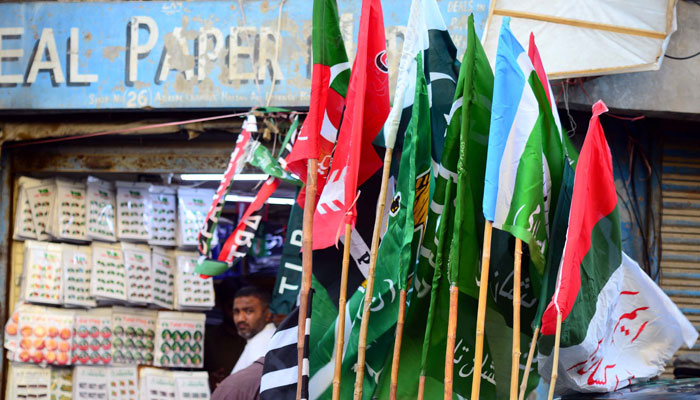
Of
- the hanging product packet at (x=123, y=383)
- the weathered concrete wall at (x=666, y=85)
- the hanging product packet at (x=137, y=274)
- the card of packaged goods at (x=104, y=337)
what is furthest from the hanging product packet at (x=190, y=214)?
the weathered concrete wall at (x=666, y=85)

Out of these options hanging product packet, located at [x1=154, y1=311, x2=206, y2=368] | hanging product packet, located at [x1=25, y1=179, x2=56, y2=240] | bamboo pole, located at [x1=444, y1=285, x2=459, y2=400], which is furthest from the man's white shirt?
bamboo pole, located at [x1=444, y1=285, x2=459, y2=400]

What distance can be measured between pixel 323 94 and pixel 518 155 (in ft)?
3.28

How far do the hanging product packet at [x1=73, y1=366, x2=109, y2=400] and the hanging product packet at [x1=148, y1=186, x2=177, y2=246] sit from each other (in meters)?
1.15

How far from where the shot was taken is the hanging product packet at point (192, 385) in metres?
7.63

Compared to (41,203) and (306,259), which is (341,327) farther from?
(41,203)

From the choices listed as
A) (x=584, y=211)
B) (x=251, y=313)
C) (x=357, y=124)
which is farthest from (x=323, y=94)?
(x=251, y=313)

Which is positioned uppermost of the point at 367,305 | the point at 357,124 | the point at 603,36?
the point at 603,36

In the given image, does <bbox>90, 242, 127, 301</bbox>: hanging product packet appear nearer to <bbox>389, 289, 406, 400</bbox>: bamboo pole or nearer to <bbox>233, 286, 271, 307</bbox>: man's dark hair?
<bbox>233, 286, 271, 307</bbox>: man's dark hair

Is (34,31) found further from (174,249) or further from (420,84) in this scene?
(420,84)

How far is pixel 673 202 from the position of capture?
747cm

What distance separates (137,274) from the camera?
7.72 metres

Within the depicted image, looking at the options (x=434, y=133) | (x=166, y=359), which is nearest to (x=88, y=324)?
(x=166, y=359)

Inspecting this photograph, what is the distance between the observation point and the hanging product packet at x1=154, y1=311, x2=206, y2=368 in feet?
25.2

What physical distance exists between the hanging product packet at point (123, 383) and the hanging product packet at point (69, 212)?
1.12 m
